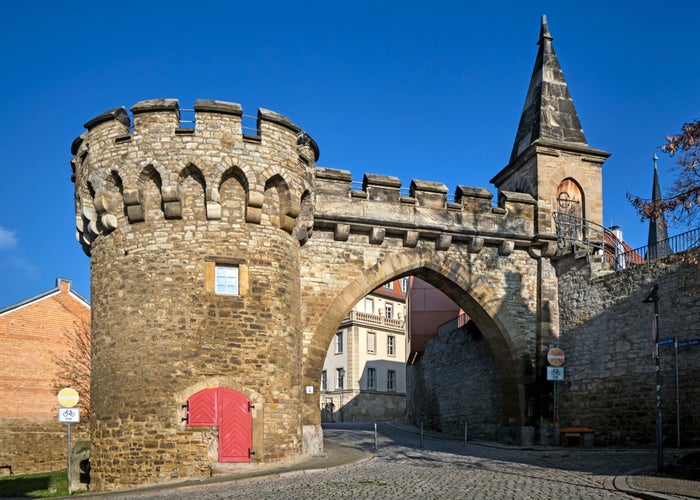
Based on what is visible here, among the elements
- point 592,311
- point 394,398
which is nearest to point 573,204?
point 592,311

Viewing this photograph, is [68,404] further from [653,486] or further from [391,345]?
[391,345]

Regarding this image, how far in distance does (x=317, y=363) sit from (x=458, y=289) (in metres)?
4.25

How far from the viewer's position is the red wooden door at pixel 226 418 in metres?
13.9

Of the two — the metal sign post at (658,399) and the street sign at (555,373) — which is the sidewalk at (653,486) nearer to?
the metal sign post at (658,399)

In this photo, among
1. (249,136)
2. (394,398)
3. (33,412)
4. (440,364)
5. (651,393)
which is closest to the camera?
(249,136)

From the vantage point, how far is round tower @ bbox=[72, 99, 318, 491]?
13891 millimetres

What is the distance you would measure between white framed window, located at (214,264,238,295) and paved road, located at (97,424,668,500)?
3.83 m

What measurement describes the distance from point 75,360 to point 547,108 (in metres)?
18.3

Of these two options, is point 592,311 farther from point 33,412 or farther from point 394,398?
point 394,398

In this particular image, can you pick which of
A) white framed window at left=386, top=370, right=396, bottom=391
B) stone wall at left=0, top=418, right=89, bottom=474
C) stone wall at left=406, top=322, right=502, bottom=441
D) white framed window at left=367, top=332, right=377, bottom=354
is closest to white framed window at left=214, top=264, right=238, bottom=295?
stone wall at left=406, top=322, right=502, bottom=441

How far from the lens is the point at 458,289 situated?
1869 centimetres

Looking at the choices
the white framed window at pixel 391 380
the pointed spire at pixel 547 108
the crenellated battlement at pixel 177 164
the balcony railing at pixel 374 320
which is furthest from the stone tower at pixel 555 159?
the white framed window at pixel 391 380

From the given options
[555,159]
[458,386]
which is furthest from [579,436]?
[555,159]

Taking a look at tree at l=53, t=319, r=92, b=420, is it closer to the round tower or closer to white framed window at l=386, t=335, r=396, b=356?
the round tower
